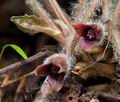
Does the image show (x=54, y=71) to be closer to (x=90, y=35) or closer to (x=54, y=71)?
(x=54, y=71)

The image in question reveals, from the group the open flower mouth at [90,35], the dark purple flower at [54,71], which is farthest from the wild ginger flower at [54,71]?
the open flower mouth at [90,35]

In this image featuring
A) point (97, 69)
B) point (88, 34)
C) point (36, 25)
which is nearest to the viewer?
point (88, 34)

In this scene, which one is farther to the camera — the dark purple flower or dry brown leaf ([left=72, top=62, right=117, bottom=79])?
dry brown leaf ([left=72, top=62, right=117, bottom=79])

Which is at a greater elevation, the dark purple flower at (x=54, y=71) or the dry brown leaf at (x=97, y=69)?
the dark purple flower at (x=54, y=71)

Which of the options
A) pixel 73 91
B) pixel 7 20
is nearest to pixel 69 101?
pixel 73 91

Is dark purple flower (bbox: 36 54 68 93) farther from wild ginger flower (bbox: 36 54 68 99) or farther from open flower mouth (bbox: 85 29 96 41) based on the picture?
open flower mouth (bbox: 85 29 96 41)

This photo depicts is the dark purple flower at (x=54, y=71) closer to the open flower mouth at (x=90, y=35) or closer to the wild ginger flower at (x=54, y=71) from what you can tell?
the wild ginger flower at (x=54, y=71)

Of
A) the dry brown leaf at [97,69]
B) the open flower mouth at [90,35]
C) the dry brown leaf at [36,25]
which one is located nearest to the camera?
the open flower mouth at [90,35]

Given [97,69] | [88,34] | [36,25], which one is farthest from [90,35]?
[36,25]

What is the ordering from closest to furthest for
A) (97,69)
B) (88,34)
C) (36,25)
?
(88,34) < (97,69) < (36,25)

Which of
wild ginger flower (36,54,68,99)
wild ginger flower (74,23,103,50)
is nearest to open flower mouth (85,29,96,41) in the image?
wild ginger flower (74,23,103,50)
